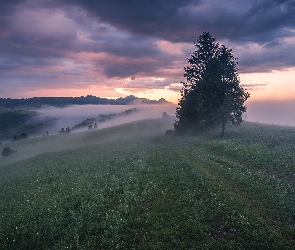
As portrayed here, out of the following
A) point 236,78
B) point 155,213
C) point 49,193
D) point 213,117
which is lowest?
point 49,193

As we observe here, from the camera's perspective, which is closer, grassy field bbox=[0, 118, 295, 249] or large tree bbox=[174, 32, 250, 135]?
grassy field bbox=[0, 118, 295, 249]

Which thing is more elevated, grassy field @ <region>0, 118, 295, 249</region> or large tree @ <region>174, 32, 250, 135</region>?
large tree @ <region>174, 32, 250, 135</region>

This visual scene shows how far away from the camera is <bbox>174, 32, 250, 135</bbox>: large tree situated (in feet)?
161

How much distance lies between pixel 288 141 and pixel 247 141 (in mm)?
6338

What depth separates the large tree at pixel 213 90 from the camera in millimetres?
49094

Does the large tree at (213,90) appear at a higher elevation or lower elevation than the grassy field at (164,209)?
higher

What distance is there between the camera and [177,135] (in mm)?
66438

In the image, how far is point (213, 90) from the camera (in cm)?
5250

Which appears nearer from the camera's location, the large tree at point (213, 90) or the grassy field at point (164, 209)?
the grassy field at point (164, 209)

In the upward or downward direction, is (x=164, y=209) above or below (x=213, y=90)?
below

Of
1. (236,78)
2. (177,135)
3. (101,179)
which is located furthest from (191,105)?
(101,179)

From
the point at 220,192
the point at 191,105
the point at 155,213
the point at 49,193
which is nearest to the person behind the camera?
the point at 155,213

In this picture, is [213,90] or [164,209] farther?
[213,90]

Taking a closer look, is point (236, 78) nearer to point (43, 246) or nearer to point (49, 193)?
point (49, 193)
